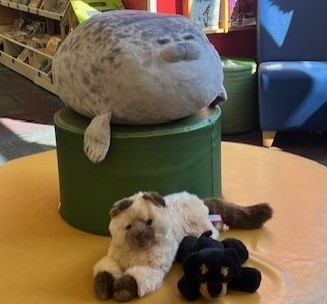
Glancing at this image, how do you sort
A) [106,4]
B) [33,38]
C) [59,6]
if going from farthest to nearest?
[33,38]
[59,6]
[106,4]

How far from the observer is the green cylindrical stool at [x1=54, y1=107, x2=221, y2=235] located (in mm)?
1300

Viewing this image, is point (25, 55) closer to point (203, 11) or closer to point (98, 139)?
point (203, 11)

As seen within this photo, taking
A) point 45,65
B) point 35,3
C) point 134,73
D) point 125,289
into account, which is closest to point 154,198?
point 125,289

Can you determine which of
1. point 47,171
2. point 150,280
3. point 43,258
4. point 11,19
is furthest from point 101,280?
point 11,19

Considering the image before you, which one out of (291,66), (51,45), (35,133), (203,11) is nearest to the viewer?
(291,66)

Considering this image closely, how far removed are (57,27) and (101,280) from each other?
4189 mm

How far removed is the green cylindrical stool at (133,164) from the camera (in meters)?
1.30

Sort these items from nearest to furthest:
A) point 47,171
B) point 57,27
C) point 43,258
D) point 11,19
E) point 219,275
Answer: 1. point 219,275
2. point 43,258
3. point 47,171
4. point 57,27
5. point 11,19

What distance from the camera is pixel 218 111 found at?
146cm

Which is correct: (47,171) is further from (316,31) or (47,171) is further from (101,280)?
(316,31)

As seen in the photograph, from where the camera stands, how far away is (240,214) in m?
1.38

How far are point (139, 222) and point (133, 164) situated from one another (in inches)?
7.5

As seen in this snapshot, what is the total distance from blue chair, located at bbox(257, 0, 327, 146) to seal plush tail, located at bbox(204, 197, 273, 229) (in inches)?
68.8

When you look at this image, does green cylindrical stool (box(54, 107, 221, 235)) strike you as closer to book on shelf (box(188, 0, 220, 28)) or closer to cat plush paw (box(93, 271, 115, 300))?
cat plush paw (box(93, 271, 115, 300))
